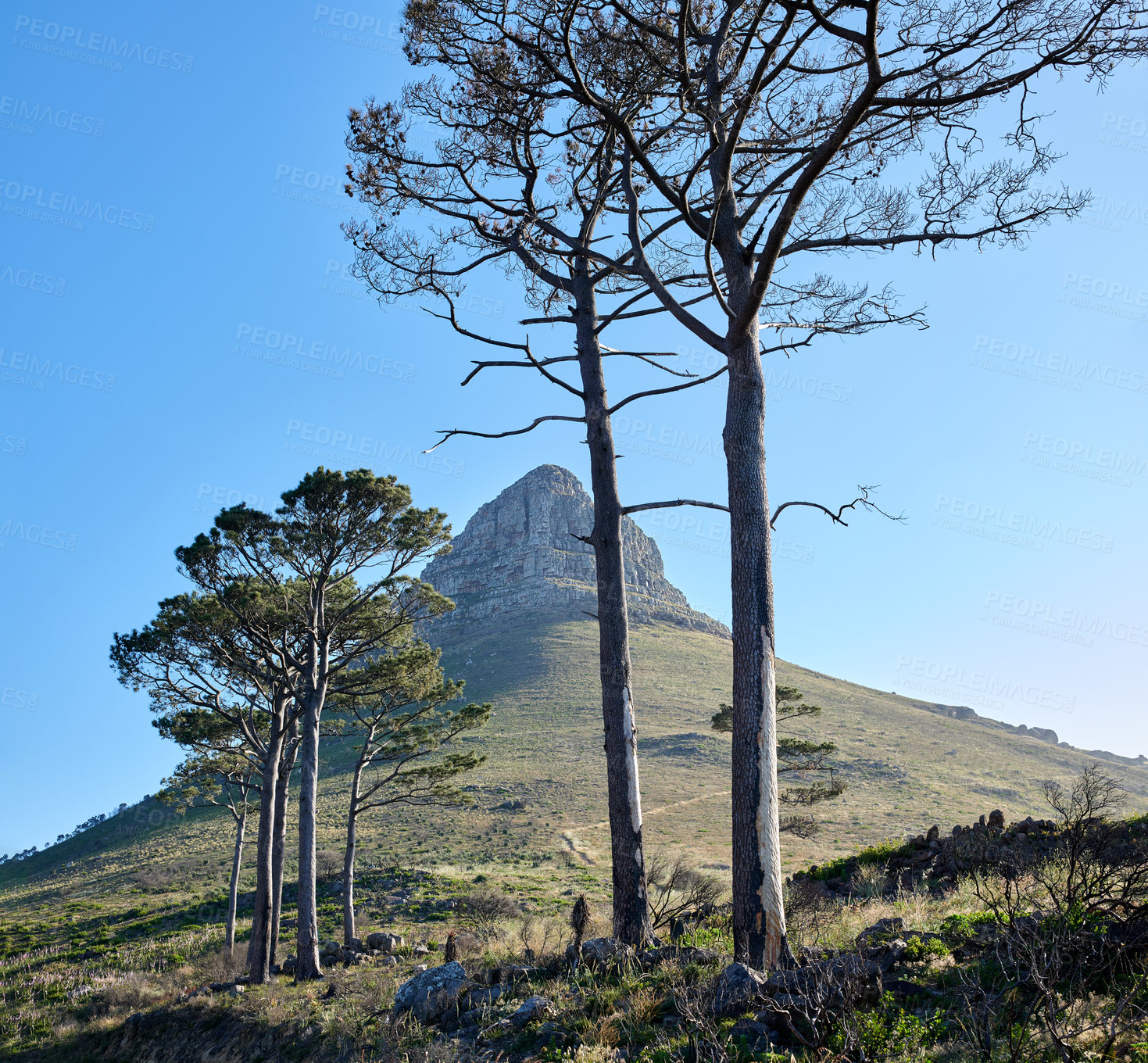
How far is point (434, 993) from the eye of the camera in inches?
236

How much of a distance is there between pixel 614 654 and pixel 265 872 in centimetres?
1144

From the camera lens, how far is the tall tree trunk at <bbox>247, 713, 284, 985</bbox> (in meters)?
12.9

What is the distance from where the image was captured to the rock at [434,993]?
19.0ft

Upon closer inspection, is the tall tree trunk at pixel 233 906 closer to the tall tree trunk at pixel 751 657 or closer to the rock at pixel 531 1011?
the rock at pixel 531 1011

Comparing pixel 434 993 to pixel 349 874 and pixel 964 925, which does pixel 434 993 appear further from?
pixel 349 874

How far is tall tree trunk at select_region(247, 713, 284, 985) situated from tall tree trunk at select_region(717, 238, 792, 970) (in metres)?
11.0

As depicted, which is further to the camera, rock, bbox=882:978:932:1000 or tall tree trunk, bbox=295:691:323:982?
tall tree trunk, bbox=295:691:323:982

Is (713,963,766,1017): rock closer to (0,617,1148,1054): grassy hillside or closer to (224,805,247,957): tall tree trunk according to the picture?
(0,617,1148,1054): grassy hillside

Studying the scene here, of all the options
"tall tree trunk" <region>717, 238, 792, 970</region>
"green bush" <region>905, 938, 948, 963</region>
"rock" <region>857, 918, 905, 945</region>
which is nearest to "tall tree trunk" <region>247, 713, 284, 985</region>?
"tall tree trunk" <region>717, 238, 792, 970</region>

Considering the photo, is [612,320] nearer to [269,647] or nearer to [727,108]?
[727,108]

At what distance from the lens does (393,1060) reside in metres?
5.44

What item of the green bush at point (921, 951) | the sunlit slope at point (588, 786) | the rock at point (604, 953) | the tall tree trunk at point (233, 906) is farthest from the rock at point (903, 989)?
the sunlit slope at point (588, 786)

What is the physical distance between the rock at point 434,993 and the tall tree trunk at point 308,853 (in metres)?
6.73

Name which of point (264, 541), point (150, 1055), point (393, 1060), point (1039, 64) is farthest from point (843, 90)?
point (150, 1055)
